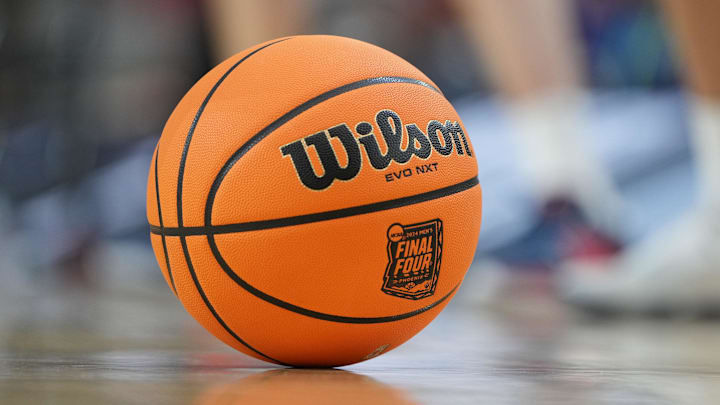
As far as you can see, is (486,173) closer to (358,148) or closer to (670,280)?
(670,280)

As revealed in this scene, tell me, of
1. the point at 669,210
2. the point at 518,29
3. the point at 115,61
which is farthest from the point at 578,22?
the point at 115,61

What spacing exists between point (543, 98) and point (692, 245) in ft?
5.18

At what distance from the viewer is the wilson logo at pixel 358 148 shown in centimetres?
151

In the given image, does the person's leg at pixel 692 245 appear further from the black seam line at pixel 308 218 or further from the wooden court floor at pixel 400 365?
the black seam line at pixel 308 218

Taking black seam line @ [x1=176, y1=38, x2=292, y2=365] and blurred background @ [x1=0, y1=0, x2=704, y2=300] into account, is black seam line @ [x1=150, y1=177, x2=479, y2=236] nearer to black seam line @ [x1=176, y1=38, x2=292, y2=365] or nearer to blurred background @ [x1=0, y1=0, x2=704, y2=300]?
black seam line @ [x1=176, y1=38, x2=292, y2=365]

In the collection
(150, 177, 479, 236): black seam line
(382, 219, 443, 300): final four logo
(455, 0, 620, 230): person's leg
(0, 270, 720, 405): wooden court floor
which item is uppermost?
(455, 0, 620, 230): person's leg

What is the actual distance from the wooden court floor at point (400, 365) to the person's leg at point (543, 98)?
139 centimetres

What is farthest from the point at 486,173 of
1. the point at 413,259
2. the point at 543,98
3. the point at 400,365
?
the point at 413,259

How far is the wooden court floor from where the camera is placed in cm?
136

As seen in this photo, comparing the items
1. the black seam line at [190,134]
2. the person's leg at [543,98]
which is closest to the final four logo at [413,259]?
the black seam line at [190,134]

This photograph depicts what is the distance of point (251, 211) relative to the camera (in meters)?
1.53

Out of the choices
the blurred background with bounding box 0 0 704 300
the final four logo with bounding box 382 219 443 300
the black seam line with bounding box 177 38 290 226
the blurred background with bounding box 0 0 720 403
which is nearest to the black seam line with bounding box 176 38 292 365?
the black seam line with bounding box 177 38 290 226

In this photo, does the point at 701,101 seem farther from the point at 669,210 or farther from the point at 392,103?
the point at 669,210

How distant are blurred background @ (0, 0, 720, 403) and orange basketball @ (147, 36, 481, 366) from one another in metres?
0.16
